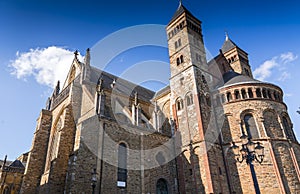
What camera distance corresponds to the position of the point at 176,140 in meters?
22.8

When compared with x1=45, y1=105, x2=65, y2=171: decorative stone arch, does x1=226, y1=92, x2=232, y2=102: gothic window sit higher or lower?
higher

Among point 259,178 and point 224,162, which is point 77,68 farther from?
point 259,178

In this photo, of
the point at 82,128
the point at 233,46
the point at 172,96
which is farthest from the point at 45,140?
the point at 233,46

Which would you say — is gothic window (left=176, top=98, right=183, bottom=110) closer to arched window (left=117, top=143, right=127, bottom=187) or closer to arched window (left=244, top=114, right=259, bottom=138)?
arched window (left=244, top=114, right=259, bottom=138)

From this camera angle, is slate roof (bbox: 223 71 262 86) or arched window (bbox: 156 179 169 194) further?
slate roof (bbox: 223 71 262 86)

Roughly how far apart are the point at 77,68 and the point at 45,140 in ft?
29.7

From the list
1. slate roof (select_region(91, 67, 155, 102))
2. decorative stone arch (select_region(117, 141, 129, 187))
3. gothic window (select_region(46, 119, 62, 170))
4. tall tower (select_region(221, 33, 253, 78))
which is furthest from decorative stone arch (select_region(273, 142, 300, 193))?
gothic window (select_region(46, 119, 62, 170))

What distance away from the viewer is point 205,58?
26984mm

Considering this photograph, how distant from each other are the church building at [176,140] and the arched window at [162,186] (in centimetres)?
9

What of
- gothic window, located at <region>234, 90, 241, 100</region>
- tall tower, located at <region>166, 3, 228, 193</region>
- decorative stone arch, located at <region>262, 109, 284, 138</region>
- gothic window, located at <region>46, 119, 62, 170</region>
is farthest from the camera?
gothic window, located at <region>234, 90, 241, 100</region>

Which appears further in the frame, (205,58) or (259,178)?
(205,58)

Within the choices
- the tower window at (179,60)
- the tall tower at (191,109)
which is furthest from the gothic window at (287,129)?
the tower window at (179,60)

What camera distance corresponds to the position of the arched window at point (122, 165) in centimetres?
1734

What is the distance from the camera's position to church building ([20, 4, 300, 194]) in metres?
17.2
